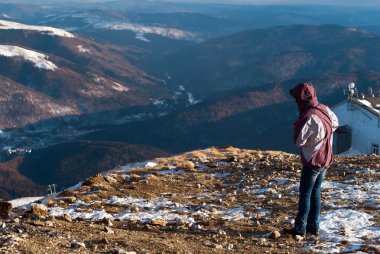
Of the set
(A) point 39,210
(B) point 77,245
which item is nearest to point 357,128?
(A) point 39,210

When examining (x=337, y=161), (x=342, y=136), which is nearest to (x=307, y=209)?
(x=337, y=161)

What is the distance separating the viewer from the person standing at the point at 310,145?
11.1 m

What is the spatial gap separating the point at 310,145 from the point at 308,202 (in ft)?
3.80

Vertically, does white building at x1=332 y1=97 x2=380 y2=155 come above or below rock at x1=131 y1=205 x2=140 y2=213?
below

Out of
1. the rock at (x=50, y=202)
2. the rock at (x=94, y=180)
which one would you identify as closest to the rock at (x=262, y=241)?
the rock at (x=50, y=202)

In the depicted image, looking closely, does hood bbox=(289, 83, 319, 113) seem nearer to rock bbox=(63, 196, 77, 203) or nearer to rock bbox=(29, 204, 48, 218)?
rock bbox=(29, 204, 48, 218)

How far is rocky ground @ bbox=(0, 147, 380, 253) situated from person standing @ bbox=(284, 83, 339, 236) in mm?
419

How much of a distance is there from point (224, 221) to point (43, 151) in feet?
621

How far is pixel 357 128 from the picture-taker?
41219 millimetres

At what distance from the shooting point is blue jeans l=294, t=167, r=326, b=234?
11.4m

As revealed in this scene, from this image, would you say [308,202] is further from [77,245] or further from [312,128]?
[77,245]

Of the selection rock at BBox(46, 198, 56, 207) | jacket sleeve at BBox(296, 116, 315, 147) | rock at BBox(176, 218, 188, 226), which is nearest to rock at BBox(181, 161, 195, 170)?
rock at BBox(46, 198, 56, 207)

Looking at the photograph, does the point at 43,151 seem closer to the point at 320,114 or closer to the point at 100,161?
the point at 100,161

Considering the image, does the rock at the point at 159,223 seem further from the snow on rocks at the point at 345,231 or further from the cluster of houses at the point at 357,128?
the cluster of houses at the point at 357,128
